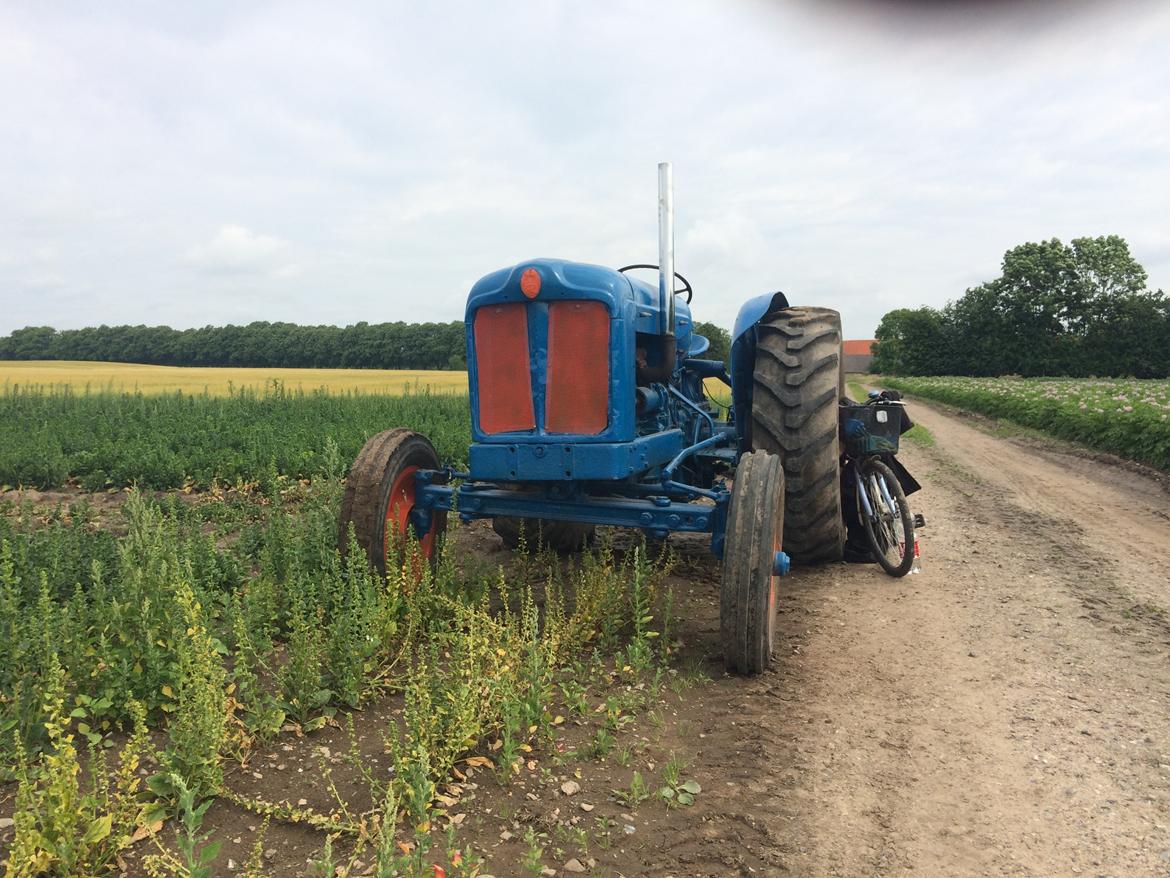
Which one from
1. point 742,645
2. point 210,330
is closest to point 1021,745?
point 742,645

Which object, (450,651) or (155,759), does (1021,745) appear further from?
(155,759)

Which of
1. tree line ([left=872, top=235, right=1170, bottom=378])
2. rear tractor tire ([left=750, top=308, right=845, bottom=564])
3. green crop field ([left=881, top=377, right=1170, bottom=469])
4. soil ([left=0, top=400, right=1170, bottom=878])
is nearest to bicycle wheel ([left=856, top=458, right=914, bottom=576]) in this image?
soil ([left=0, top=400, right=1170, bottom=878])

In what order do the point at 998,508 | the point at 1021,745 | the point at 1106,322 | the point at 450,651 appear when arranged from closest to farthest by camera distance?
the point at 1021,745 → the point at 450,651 → the point at 998,508 → the point at 1106,322

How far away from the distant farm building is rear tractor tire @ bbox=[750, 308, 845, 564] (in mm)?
71404

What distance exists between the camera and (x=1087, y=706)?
3.30 meters

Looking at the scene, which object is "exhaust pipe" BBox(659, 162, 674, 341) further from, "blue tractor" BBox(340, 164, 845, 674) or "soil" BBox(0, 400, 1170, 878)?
"soil" BBox(0, 400, 1170, 878)

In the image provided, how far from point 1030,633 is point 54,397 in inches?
655

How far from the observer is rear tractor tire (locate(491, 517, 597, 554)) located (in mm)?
5598

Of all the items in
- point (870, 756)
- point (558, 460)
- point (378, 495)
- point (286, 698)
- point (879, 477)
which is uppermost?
point (558, 460)

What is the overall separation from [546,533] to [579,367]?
6.24ft

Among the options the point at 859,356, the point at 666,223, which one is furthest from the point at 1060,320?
the point at 666,223

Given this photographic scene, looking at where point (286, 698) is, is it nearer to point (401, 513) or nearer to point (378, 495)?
point (378, 495)

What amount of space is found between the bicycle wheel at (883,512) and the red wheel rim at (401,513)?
304 centimetres

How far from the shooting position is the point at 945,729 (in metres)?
3.13
